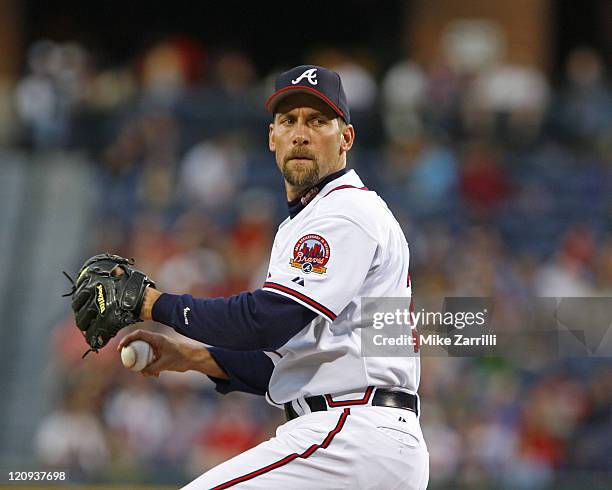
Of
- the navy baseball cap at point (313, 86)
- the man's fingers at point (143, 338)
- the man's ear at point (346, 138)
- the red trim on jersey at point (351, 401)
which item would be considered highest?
the navy baseball cap at point (313, 86)

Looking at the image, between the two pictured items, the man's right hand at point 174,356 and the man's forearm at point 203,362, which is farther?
the man's forearm at point 203,362

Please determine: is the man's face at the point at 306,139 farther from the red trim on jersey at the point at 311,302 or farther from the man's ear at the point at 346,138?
the red trim on jersey at the point at 311,302

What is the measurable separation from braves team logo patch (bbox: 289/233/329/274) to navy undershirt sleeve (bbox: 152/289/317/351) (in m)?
0.12

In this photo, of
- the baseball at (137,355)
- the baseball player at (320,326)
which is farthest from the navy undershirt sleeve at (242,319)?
the baseball at (137,355)

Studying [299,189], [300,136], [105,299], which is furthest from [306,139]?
[105,299]

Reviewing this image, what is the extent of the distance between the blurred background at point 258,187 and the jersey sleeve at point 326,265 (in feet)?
11.4

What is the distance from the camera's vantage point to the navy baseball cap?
12.4 ft

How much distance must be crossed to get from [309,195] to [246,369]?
2.38 ft

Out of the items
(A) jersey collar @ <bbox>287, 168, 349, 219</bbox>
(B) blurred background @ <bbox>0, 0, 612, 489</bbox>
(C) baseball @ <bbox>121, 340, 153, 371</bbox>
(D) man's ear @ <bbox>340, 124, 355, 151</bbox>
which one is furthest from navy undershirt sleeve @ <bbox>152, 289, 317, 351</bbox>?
(B) blurred background @ <bbox>0, 0, 612, 489</bbox>

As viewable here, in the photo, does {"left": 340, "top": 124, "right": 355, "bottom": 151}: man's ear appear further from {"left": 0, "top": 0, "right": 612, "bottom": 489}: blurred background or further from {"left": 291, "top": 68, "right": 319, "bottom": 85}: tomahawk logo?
{"left": 0, "top": 0, "right": 612, "bottom": 489}: blurred background

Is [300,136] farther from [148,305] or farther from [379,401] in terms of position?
[379,401]

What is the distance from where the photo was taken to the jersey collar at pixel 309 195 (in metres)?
3.83

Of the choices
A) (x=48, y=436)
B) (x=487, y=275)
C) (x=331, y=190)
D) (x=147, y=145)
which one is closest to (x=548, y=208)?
(x=487, y=275)

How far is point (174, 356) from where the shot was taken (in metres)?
4.05
